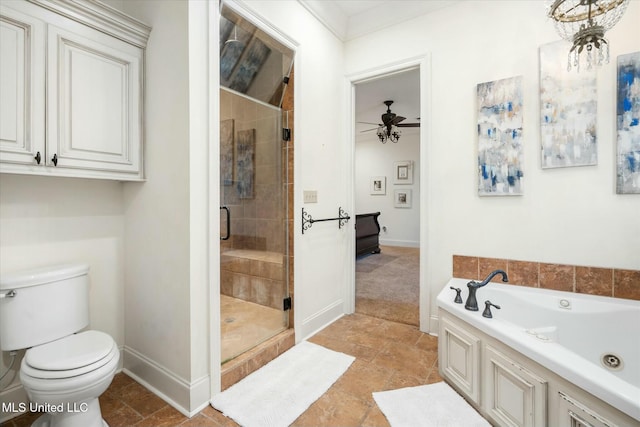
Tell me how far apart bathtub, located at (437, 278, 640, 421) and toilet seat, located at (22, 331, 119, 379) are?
1961 mm

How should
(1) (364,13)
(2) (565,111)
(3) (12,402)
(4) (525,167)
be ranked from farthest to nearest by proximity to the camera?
(1) (364,13) < (4) (525,167) < (2) (565,111) < (3) (12,402)

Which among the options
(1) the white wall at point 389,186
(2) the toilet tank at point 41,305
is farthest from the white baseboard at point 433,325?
(1) the white wall at point 389,186

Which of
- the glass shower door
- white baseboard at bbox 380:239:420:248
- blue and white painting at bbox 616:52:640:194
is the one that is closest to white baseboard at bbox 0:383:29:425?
the glass shower door

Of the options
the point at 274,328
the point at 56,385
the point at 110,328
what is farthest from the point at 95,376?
the point at 274,328

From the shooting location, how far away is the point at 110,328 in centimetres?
204

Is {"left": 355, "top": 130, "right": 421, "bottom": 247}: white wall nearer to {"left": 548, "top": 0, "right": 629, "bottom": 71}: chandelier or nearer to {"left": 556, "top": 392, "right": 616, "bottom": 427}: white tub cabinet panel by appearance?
{"left": 548, "top": 0, "right": 629, "bottom": 71}: chandelier

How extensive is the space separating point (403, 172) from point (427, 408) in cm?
641

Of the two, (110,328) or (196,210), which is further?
(110,328)

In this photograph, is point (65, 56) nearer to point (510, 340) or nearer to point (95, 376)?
point (95, 376)

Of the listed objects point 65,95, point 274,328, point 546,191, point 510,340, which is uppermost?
point 65,95

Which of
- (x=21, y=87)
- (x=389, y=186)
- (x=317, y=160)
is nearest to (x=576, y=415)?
(x=317, y=160)

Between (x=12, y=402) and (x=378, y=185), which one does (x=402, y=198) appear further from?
(x=12, y=402)

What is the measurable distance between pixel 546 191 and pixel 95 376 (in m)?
2.95

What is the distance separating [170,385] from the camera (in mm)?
1744
